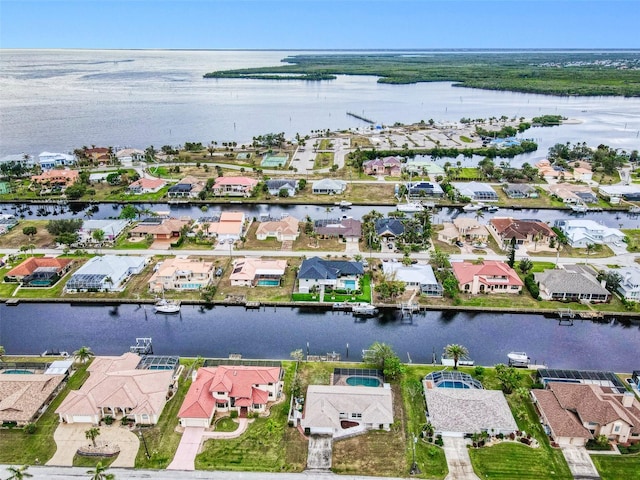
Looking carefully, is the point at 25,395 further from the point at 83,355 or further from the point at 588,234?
the point at 588,234

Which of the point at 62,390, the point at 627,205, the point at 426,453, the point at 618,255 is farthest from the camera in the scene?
the point at 627,205

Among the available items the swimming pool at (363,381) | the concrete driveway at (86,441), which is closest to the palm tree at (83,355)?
the concrete driveway at (86,441)

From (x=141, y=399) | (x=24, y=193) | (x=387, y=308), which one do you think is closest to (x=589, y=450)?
(x=387, y=308)

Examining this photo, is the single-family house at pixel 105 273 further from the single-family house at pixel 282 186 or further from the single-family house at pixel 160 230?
the single-family house at pixel 282 186

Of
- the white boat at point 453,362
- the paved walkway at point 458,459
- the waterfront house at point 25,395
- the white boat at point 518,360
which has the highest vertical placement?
the waterfront house at point 25,395

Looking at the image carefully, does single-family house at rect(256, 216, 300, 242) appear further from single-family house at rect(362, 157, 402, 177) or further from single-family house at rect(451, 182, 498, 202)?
single-family house at rect(362, 157, 402, 177)

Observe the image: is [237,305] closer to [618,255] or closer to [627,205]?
[618,255]

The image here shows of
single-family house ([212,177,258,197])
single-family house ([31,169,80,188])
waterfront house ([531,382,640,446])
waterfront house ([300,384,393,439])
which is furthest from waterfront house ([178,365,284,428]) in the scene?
single-family house ([31,169,80,188])
